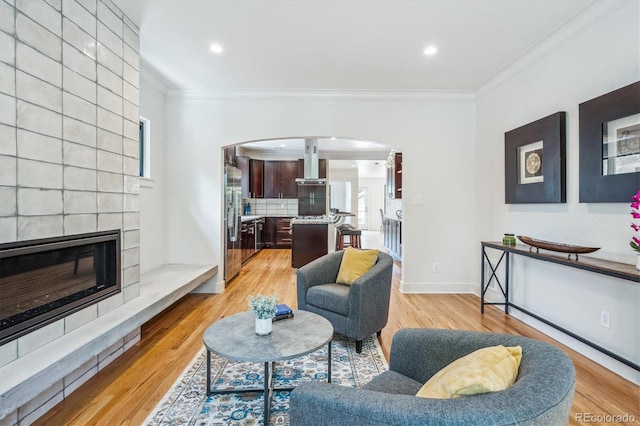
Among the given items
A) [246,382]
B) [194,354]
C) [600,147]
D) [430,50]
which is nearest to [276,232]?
[194,354]

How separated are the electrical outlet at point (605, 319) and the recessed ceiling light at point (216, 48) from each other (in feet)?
13.2

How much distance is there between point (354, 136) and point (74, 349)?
3678mm

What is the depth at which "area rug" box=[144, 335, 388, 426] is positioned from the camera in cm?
181

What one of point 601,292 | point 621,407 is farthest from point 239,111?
point 621,407

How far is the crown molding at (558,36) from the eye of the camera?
237 centimetres

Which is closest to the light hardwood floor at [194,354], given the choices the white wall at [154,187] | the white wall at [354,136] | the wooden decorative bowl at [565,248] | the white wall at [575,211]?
the white wall at [575,211]

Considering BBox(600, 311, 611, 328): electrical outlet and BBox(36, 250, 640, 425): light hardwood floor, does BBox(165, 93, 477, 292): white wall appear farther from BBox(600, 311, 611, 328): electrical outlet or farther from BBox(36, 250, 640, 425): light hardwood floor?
BBox(600, 311, 611, 328): electrical outlet

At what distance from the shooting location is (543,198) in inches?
116

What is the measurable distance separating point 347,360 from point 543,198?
2.37 meters

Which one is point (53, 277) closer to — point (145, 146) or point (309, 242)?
point (145, 146)

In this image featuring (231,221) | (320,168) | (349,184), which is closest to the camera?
(231,221)

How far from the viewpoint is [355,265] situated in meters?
2.98

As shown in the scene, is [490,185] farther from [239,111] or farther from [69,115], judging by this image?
[69,115]

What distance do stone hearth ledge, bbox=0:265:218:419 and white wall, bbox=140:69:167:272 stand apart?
793 mm
